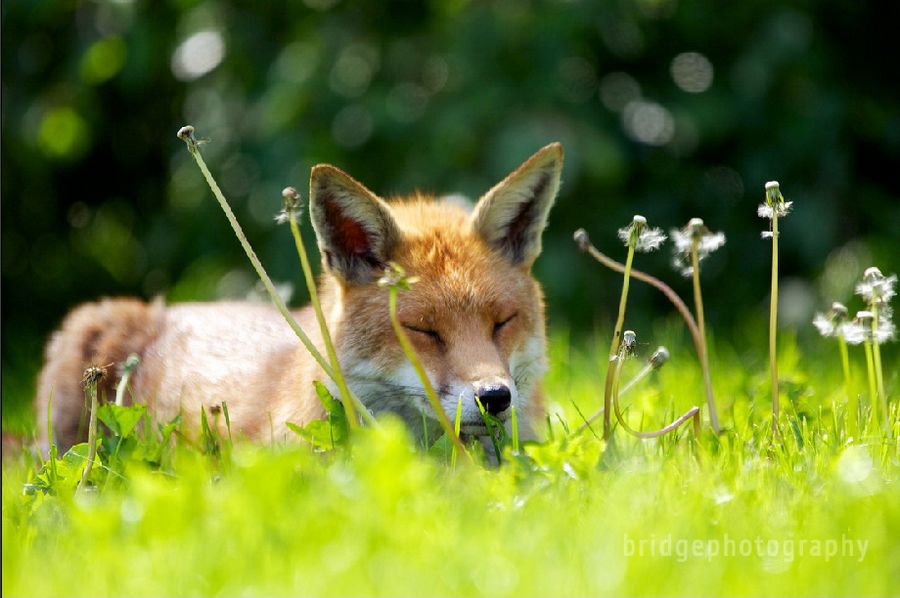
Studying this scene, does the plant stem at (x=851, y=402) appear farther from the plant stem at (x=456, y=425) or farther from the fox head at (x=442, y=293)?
the plant stem at (x=456, y=425)

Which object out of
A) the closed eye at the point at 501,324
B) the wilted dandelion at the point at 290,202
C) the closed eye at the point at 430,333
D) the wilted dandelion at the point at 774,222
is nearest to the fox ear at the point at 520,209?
the closed eye at the point at 501,324

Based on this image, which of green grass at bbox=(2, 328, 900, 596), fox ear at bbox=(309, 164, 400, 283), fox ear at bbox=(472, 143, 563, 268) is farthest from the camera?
fox ear at bbox=(472, 143, 563, 268)

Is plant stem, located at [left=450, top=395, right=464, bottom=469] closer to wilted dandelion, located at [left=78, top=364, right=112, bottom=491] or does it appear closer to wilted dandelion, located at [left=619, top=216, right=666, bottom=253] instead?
wilted dandelion, located at [left=619, top=216, right=666, bottom=253]

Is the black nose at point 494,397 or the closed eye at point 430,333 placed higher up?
the closed eye at point 430,333

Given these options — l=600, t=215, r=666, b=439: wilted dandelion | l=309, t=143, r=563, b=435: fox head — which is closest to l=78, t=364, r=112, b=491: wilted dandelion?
l=309, t=143, r=563, b=435: fox head

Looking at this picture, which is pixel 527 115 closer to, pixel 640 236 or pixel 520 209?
pixel 520 209

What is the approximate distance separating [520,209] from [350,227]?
2.34 ft

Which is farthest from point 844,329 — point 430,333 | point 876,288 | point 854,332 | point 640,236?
point 430,333

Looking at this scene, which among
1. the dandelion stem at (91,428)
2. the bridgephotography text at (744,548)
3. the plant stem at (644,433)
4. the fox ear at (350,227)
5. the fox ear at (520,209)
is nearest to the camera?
the bridgephotography text at (744,548)

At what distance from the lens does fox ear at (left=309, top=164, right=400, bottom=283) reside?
3701 millimetres

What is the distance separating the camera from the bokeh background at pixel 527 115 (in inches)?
246

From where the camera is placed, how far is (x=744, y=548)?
2.38 meters

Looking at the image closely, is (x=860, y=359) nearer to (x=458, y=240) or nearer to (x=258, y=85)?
(x=458, y=240)

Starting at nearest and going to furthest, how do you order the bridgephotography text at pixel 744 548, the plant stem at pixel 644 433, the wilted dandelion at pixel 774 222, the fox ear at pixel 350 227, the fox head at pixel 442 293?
the bridgephotography text at pixel 744 548, the plant stem at pixel 644 433, the wilted dandelion at pixel 774 222, the fox head at pixel 442 293, the fox ear at pixel 350 227
